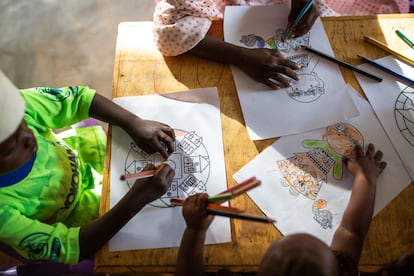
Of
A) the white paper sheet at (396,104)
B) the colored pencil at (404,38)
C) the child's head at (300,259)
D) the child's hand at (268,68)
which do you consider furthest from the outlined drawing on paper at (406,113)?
the child's head at (300,259)

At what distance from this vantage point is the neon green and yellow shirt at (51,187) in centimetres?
69

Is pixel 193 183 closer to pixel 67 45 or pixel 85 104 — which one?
pixel 85 104

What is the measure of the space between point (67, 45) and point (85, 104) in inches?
39.7

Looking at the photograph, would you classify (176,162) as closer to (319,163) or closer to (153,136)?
(153,136)

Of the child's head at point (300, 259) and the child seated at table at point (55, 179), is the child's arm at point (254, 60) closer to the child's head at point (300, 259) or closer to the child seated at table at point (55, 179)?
the child seated at table at point (55, 179)

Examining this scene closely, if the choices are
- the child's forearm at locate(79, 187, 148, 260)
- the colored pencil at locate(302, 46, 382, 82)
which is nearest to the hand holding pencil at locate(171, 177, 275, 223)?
the child's forearm at locate(79, 187, 148, 260)

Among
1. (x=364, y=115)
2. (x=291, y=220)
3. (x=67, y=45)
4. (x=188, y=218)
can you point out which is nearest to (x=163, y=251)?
(x=188, y=218)

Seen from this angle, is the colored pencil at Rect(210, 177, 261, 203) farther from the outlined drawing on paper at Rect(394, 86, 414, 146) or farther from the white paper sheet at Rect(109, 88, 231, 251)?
the outlined drawing on paper at Rect(394, 86, 414, 146)

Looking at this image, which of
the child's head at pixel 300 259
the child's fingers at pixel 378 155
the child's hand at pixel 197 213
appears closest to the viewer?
the child's head at pixel 300 259

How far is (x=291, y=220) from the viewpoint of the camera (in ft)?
2.31

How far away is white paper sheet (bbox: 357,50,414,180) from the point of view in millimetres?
772

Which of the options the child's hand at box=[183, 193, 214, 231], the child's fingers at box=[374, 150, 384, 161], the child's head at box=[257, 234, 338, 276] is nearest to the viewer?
the child's head at box=[257, 234, 338, 276]

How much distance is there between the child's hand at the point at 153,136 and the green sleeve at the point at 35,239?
213mm

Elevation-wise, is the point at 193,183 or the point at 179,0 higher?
the point at 179,0
